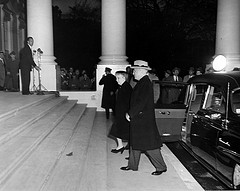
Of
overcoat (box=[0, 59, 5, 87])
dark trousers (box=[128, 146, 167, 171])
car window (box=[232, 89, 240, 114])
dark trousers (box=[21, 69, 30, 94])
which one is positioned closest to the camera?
car window (box=[232, 89, 240, 114])

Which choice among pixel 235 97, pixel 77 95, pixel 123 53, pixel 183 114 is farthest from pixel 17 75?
pixel 235 97

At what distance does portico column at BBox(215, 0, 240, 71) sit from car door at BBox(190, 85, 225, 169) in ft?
30.5

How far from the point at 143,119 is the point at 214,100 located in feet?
4.71

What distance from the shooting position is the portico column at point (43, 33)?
1307cm

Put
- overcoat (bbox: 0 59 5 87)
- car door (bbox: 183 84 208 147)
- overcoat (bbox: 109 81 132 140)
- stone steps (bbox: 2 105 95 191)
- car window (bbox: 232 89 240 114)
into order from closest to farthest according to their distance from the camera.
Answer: stone steps (bbox: 2 105 95 191) → car window (bbox: 232 89 240 114) → car door (bbox: 183 84 208 147) → overcoat (bbox: 109 81 132 140) → overcoat (bbox: 0 59 5 87)

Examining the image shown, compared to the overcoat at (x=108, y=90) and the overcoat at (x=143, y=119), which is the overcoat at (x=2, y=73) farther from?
the overcoat at (x=143, y=119)

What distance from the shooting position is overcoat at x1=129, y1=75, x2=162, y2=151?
17.2 feet

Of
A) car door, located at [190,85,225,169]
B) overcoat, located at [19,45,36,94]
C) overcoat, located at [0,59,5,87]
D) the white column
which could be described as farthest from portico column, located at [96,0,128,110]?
car door, located at [190,85,225,169]

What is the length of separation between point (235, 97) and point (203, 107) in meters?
0.86

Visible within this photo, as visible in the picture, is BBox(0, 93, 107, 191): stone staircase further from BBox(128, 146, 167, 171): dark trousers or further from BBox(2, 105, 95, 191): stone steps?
BBox(128, 146, 167, 171): dark trousers

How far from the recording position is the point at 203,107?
19.5 feet

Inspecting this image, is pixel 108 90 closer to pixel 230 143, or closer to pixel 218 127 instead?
pixel 218 127

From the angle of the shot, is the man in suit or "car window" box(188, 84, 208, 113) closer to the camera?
"car window" box(188, 84, 208, 113)

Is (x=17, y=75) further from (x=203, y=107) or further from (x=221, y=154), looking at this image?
(x=221, y=154)
